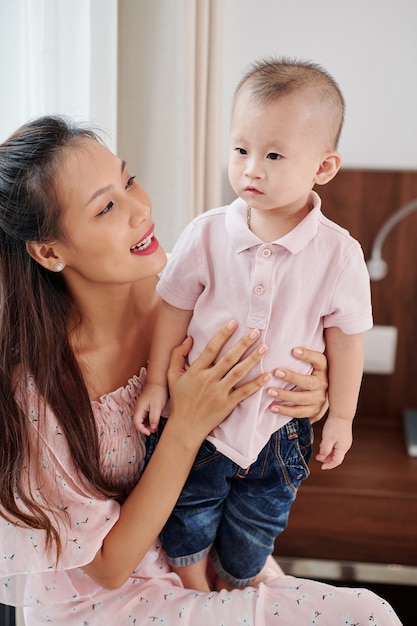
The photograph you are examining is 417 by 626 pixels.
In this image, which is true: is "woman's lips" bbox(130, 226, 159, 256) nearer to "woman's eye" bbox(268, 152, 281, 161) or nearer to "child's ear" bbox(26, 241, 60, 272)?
"child's ear" bbox(26, 241, 60, 272)

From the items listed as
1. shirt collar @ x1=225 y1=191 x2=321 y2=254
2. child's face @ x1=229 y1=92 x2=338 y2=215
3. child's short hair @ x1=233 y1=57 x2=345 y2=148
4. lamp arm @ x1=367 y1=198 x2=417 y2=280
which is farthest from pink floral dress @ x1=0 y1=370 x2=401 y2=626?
lamp arm @ x1=367 y1=198 x2=417 y2=280

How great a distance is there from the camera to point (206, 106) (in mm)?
2289

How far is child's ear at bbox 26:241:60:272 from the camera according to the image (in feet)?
4.35

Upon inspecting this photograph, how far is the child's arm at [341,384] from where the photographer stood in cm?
132

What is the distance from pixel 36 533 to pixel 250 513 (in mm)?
388

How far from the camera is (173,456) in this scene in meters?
1.35

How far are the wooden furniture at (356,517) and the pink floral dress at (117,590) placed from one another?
1125 mm

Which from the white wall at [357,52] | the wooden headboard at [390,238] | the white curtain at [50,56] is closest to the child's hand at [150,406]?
the white curtain at [50,56]

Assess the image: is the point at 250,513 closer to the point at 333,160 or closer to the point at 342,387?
the point at 342,387

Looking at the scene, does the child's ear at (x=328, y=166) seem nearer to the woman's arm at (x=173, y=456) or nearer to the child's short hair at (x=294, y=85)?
the child's short hair at (x=294, y=85)

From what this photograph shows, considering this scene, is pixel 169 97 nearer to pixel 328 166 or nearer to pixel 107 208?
pixel 107 208

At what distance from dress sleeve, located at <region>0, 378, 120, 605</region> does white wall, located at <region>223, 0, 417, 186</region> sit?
6.12 ft

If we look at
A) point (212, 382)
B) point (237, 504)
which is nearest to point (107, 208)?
point (212, 382)

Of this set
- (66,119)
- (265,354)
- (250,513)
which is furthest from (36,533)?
(66,119)
